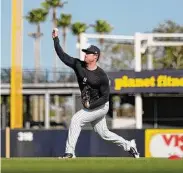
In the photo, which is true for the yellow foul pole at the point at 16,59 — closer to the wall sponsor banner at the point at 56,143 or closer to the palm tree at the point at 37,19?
the wall sponsor banner at the point at 56,143

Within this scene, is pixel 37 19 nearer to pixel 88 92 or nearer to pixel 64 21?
pixel 64 21

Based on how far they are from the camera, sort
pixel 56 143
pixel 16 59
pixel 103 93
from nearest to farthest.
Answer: pixel 103 93, pixel 56 143, pixel 16 59

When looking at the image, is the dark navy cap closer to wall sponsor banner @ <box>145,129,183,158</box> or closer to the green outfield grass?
the green outfield grass

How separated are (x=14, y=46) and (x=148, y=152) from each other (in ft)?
40.0

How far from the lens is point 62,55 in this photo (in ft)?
32.2

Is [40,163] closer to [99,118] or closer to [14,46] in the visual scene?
[99,118]

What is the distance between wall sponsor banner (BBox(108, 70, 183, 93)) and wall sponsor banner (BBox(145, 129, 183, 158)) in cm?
1294

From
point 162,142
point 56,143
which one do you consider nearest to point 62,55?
point 162,142

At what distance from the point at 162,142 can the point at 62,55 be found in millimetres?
12938

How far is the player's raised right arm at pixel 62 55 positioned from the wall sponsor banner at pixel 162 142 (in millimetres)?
12228

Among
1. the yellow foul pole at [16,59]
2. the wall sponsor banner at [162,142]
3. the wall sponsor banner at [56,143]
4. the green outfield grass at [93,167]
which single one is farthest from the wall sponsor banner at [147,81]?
the green outfield grass at [93,167]

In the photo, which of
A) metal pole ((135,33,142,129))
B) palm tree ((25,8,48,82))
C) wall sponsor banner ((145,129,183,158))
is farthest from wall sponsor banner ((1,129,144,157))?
palm tree ((25,8,48,82))

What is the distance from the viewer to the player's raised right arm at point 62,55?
975 cm

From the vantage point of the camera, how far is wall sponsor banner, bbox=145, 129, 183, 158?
71.2ft
